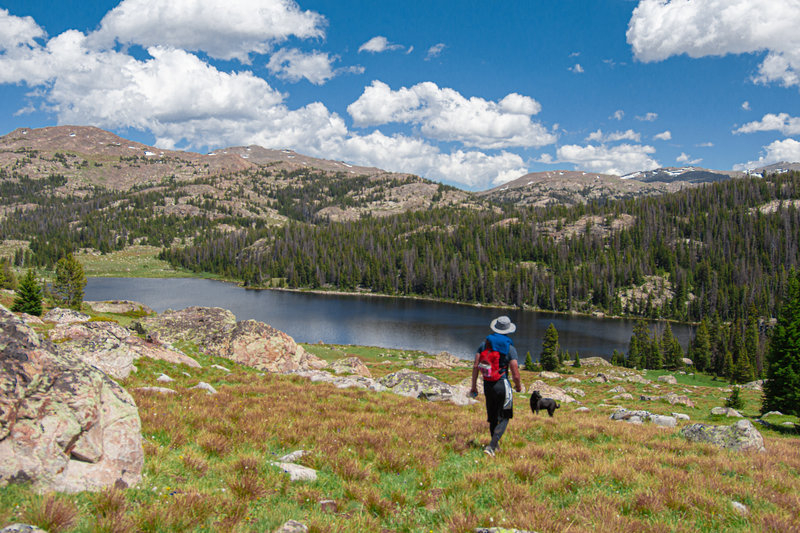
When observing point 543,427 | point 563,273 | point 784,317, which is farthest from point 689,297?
point 543,427

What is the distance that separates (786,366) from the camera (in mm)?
27641

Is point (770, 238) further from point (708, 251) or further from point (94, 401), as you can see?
point (94, 401)

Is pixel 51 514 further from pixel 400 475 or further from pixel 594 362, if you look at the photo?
pixel 594 362

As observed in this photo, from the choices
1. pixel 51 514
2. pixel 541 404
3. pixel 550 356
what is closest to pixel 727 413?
pixel 541 404

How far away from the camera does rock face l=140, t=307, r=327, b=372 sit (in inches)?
1277

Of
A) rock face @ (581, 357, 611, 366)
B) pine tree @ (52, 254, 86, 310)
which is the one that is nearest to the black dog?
rock face @ (581, 357, 611, 366)

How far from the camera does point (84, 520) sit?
4.68 m

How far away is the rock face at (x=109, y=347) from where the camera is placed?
58.4 feet

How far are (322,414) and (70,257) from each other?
87.0 metres

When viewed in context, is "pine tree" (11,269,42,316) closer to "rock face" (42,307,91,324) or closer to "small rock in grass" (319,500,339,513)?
"rock face" (42,307,91,324)

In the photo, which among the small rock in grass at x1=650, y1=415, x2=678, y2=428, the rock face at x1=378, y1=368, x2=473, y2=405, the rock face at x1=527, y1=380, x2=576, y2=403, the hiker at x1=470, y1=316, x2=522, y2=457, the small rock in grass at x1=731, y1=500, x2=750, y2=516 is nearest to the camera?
the small rock in grass at x1=731, y1=500, x2=750, y2=516

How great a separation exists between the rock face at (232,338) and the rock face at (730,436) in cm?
2742

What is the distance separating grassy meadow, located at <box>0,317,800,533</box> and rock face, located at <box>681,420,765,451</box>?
18.9 inches

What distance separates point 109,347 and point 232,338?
574 inches
